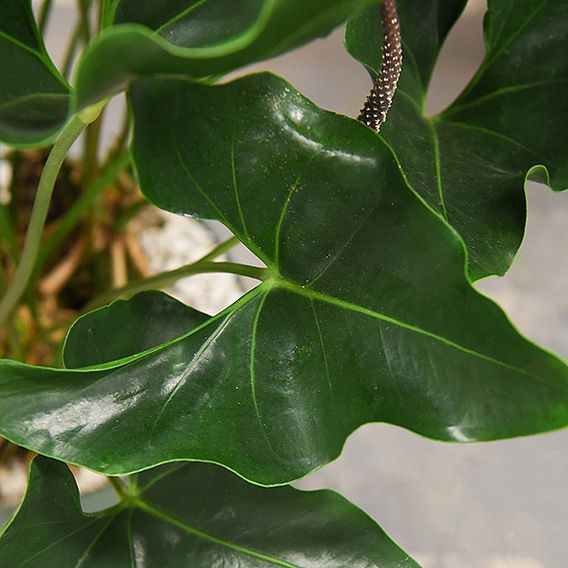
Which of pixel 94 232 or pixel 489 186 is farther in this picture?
pixel 94 232

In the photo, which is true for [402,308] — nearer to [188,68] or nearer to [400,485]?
[188,68]

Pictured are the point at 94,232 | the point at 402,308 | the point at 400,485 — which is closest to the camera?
the point at 402,308

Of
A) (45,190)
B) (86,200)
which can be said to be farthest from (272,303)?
(86,200)

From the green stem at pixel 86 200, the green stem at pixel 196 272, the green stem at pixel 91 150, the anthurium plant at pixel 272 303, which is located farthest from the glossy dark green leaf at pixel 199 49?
the green stem at pixel 91 150

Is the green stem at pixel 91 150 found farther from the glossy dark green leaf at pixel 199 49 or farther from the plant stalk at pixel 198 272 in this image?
the glossy dark green leaf at pixel 199 49

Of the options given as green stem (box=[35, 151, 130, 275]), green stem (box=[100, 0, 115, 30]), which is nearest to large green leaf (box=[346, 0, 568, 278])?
green stem (box=[100, 0, 115, 30])

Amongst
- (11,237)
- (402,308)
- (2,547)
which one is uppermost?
(11,237)

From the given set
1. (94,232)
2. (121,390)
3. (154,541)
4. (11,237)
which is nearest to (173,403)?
(121,390)

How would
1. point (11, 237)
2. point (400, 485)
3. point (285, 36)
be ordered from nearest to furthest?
point (285, 36) → point (11, 237) → point (400, 485)
